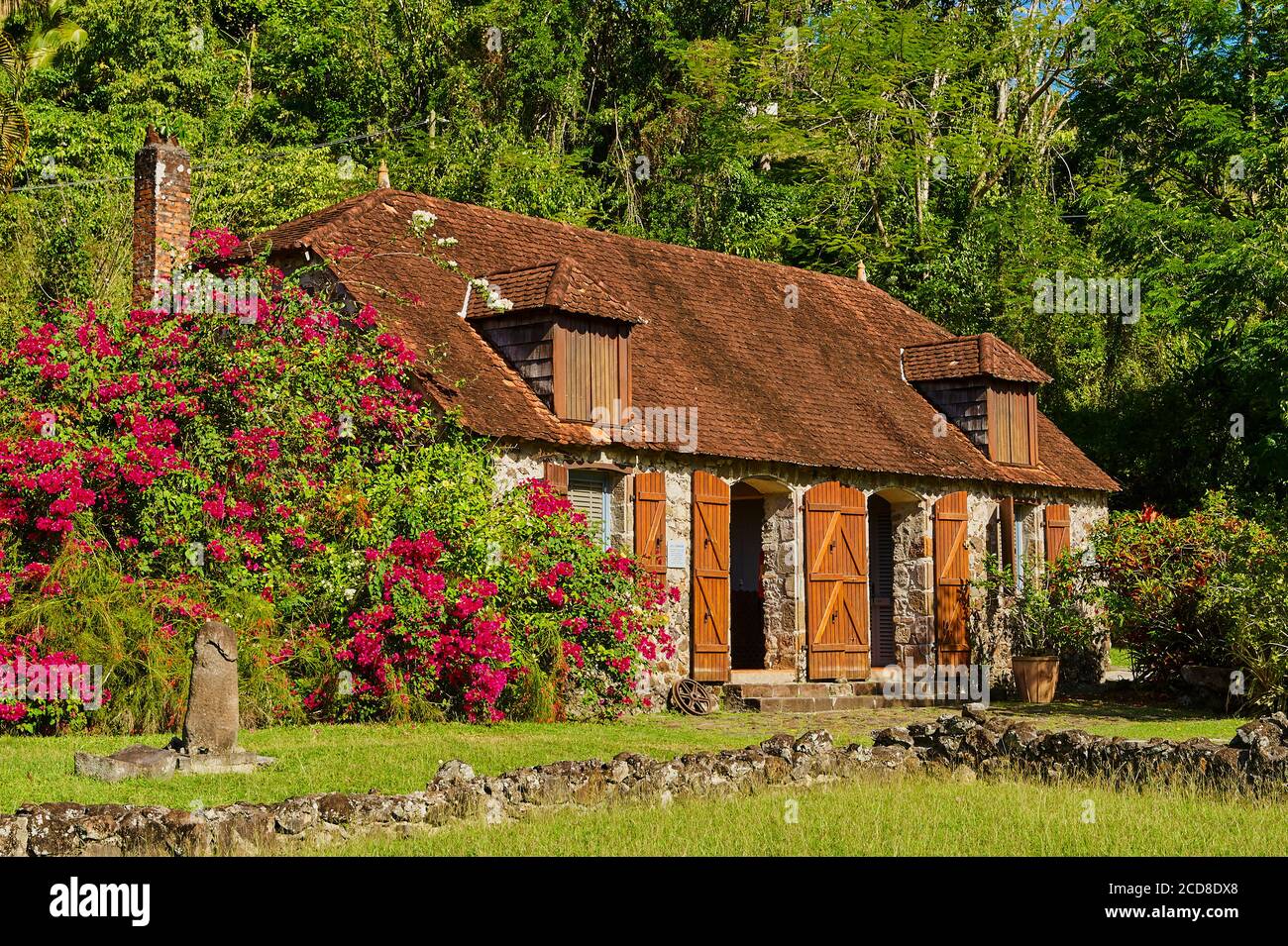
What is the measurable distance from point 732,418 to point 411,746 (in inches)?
323

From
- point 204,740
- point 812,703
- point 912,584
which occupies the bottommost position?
point 812,703

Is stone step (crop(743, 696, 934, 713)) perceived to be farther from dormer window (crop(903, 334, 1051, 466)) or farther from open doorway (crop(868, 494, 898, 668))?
dormer window (crop(903, 334, 1051, 466))

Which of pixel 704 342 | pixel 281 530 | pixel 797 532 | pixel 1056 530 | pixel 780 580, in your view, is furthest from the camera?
pixel 1056 530

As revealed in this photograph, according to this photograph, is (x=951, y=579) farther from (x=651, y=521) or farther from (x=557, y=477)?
(x=557, y=477)

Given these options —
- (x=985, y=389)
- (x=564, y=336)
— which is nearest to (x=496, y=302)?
(x=564, y=336)

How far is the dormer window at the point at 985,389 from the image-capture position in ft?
76.6

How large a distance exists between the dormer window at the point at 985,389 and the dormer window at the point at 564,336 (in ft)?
22.9

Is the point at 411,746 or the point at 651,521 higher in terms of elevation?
the point at 651,521

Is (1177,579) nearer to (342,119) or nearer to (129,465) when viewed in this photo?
(129,465)

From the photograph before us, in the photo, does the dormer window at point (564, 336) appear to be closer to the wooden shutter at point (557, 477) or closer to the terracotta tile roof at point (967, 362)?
the wooden shutter at point (557, 477)

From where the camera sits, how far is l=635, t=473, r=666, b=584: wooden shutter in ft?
59.3

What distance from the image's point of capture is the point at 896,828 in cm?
921

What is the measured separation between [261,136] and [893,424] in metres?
17.5

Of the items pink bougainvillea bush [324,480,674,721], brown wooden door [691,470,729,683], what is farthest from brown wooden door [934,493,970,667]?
pink bougainvillea bush [324,480,674,721]
